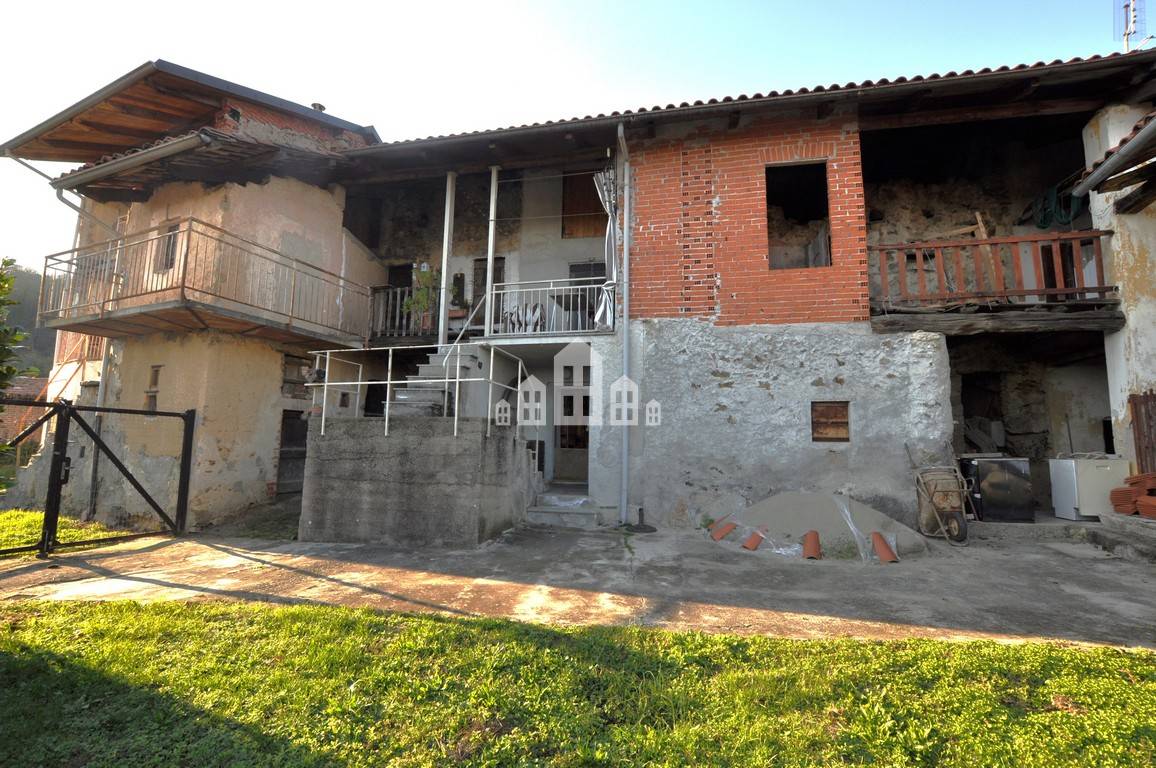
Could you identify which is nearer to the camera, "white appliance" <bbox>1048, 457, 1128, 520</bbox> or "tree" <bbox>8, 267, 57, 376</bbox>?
"white appliance" <bbox>1048, 457, 1128, 520</bbox>

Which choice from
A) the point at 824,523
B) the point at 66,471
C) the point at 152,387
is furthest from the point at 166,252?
the point at 824,523

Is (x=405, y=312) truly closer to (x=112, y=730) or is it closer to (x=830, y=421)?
(x=830, y=421)

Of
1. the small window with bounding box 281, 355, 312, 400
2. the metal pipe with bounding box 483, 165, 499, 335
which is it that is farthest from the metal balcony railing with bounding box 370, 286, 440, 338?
the metal pipe with bounding box 483, 165, 499, 335

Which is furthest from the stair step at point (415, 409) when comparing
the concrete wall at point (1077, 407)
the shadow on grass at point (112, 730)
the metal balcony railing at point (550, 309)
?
the concrete wall at point (1077, 407)

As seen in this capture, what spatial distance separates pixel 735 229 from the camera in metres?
7.75

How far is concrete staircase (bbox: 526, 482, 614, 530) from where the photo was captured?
295 inches

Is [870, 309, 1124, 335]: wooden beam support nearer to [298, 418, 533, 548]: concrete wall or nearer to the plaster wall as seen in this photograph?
[298, 418, 533, 548]: concrete wall

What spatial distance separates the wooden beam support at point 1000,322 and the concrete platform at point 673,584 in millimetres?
2951

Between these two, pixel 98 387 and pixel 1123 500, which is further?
pixel 98 387

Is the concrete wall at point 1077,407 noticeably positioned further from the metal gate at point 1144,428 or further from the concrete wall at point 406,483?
the concrete wall at point 406,483

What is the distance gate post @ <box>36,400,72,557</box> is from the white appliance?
13.6m

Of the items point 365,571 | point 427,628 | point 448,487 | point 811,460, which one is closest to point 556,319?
point 448,487

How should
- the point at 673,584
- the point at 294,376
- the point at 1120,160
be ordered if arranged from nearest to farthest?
the point at 673,584 < the point at 1120,160 < the point at 294,376

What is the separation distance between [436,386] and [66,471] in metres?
4.96
